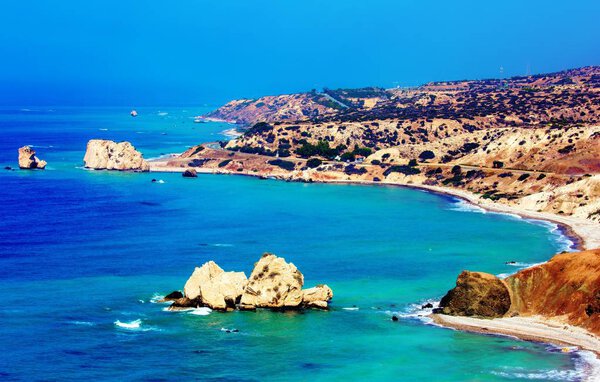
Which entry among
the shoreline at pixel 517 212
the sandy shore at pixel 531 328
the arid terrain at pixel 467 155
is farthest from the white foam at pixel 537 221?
the sandy shore at pixel 531 328

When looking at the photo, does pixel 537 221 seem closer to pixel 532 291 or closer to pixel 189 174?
pixel 532 291

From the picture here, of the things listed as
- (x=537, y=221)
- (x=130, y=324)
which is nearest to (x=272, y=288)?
(x=130, y=324)

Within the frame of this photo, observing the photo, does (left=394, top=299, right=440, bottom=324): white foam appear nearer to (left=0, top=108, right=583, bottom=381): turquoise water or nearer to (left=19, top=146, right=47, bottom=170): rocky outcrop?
(left=0, top=108, right=583, bottom=381): turquoise water

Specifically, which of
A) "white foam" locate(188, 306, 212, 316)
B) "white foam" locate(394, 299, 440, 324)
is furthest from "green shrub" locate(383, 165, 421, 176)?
"white foam" locate(188, 306, 212, 316)

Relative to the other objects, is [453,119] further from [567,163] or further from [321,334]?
[321,334]

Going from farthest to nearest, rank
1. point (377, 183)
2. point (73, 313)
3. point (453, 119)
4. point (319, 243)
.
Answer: point (453, 119) → point (377, 183) → point (319, 243) → point (73, 313)

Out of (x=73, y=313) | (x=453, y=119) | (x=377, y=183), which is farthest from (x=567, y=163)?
(x=73, y=313)
